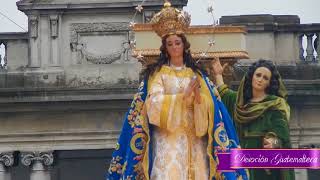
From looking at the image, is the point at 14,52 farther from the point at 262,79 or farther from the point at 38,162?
the point at 262,79

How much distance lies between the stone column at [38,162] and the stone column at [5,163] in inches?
8.1

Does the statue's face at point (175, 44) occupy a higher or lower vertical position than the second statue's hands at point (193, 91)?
higher

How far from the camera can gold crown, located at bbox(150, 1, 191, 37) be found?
9211mm

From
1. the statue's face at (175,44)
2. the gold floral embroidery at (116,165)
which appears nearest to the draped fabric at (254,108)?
the statue's face at (175,44)

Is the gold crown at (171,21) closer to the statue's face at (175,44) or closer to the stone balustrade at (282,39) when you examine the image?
the statue's face at (175,44)

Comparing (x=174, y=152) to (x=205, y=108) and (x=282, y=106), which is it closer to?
(x=205, y=108)

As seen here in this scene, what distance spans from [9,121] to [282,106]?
11680 mm

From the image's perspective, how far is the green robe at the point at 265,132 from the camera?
9641 mm

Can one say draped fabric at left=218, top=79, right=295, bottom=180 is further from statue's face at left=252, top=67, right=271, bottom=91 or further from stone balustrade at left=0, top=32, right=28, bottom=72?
stone balustrade at left=0, top=32, right=28, bottom=72

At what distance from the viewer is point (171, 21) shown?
923 cm

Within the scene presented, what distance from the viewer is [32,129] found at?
20828 millimetres

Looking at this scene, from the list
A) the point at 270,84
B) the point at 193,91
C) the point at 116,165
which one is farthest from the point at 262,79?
the point at 116,165

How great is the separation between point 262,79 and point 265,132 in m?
0.46

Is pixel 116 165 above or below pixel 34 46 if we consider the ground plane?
below
